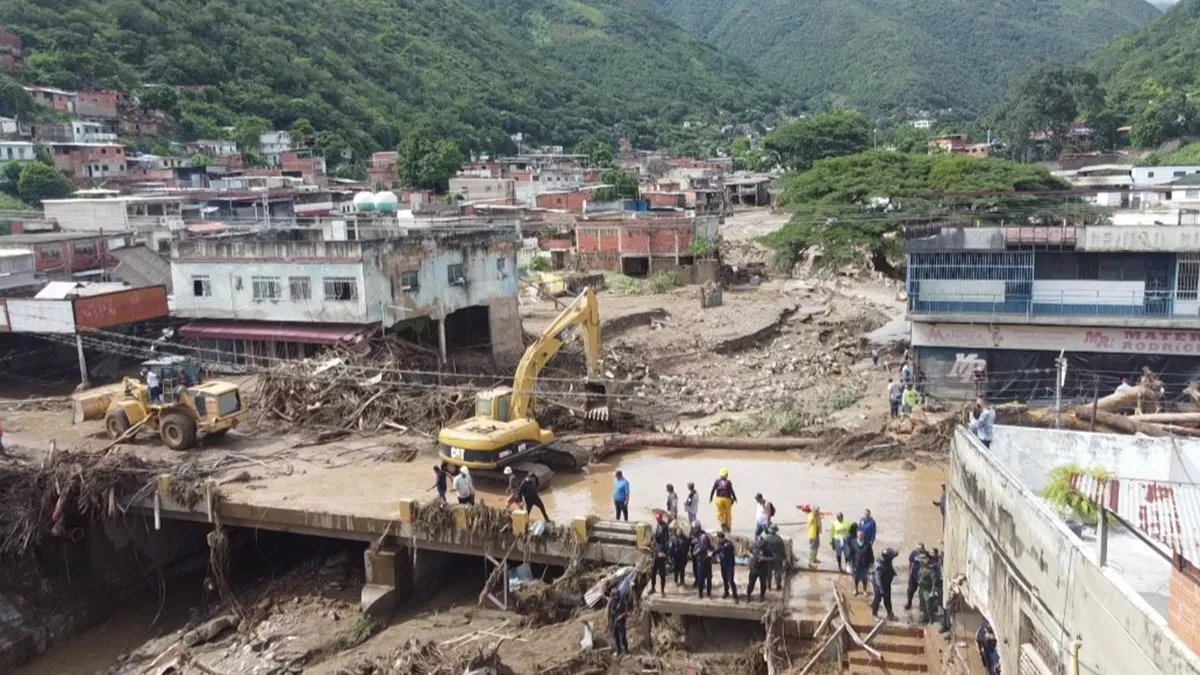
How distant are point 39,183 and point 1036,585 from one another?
2844 inches

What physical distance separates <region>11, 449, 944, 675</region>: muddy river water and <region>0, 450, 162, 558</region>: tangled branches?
92.8 inches

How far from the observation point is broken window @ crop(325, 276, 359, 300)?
29.3 m

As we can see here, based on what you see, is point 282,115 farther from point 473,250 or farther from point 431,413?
point 431,413

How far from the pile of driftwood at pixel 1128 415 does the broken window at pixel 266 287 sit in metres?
21.4

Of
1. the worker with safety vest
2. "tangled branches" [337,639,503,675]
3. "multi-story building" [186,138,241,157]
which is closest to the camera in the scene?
"tangled branches" [337,639,503,675]

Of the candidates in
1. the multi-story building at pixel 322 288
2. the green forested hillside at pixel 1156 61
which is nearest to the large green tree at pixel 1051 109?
the green forested hillside at pixel 1156 61

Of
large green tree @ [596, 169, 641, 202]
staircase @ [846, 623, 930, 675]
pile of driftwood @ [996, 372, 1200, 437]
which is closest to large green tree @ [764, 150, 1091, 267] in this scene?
pile of driftwood @ [996, 372, 1200, 437]

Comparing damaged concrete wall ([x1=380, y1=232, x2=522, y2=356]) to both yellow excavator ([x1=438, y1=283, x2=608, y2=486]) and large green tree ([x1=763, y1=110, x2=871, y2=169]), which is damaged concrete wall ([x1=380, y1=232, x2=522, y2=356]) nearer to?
yellow excavator ([x1=438, y1=283, x2=608, y2=486])

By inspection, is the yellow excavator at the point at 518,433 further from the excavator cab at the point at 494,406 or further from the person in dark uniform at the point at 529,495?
the person in dark uniform at the point at 529,495

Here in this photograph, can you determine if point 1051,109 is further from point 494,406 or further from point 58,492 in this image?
point 58,492

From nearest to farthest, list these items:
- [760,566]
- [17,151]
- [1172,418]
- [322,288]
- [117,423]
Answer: [760,566], [1172,418], [117,423], [322,288], [17,151]

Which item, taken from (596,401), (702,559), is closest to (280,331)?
(596,401)

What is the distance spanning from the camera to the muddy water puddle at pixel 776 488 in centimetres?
1902

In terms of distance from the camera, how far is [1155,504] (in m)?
12.4
